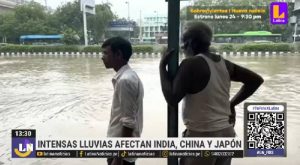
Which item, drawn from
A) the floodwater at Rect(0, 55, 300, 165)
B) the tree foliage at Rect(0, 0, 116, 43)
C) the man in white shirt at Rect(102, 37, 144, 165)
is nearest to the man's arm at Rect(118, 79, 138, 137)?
the man in white shirt at Rect(102, 37, 144, 165)

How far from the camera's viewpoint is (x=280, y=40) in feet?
84.7

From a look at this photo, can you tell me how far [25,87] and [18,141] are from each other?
25.5ft

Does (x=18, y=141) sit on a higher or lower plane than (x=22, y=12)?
lower

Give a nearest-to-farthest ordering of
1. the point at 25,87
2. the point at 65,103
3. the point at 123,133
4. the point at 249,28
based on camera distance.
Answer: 1. the point at 123,133
2. the point at 65,103
3. the point at 25,87
4. the point at 249,28

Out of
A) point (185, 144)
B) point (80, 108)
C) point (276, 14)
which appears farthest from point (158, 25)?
point (185, 144)

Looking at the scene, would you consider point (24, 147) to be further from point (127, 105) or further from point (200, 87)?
point (200, 87)

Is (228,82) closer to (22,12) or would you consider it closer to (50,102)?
(50,102)

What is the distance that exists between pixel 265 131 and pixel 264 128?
21 mm

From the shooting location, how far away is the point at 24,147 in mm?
1769

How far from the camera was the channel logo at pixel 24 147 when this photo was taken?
1753mm

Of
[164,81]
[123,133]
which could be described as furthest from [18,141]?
[164,81]

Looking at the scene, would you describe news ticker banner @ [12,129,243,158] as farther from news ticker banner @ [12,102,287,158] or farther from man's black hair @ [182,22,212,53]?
man's black hair @ [182,22,212,53]

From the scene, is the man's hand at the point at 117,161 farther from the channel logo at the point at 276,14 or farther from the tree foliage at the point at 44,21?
the tree foliage at the point at 44,21

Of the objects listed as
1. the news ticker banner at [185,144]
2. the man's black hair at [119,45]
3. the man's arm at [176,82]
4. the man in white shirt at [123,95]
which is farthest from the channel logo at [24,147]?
the man's arm at [176,82]
